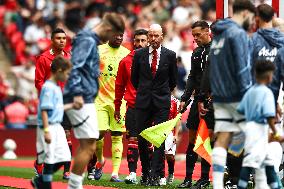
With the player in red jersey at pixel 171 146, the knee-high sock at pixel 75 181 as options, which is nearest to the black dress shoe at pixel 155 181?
the player in red jersey at pixel 171 146

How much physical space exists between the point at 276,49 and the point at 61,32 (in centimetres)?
426

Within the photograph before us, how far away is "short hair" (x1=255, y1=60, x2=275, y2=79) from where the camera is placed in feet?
38.3

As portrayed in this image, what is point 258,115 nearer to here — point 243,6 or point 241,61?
point 241,61

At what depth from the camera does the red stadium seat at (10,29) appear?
98.0ft

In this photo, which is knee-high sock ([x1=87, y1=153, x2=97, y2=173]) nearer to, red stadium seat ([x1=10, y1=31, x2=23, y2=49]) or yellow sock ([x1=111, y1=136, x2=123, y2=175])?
yellow sock ([x1=111, y1=136, x2=123, y2=175])

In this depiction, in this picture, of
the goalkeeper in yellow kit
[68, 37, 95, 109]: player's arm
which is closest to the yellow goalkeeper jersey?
the goalkeeper in yellow kit

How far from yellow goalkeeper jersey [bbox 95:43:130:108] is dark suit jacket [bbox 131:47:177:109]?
3.73 feet

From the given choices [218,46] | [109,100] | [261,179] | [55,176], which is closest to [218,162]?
[261,179]

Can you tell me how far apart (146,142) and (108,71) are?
1.67 meters

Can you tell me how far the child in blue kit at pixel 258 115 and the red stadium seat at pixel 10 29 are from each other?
18.8 meters

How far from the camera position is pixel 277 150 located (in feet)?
42.5

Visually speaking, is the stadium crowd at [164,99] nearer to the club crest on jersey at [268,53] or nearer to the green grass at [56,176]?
the club crest on jersey at [268,53]

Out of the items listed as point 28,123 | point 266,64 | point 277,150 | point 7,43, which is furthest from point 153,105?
point 7,43

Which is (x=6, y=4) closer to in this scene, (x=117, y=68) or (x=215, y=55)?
(x=117, y=68)
